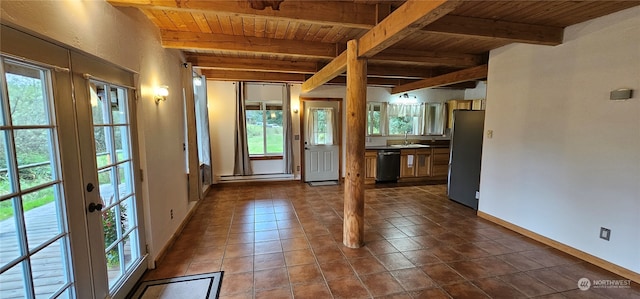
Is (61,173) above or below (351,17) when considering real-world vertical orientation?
below

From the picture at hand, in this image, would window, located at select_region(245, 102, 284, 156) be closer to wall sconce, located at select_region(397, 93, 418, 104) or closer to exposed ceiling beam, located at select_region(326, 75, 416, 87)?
exposed ceiling beam, located at select_region(326, 75, 416, 87)

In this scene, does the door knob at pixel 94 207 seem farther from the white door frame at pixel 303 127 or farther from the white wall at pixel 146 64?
the white door frame at pixel 303 127

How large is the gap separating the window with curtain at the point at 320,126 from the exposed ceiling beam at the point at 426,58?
2.51m

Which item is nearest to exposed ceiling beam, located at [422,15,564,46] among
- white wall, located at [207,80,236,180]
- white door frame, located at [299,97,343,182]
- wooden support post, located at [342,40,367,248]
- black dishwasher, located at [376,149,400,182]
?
wooden support post, located at [342,40,367,248]

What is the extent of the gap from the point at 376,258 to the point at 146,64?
296cm

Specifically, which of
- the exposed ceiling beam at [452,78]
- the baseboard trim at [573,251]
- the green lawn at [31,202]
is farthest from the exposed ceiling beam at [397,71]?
the green lawn at [31,202]

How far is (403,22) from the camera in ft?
6.80

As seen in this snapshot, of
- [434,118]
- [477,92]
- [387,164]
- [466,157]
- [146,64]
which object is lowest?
[387,164]

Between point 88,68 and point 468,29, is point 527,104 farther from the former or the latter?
point 88,68

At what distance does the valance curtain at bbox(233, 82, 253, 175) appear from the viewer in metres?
5.84

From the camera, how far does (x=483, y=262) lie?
2.70 m

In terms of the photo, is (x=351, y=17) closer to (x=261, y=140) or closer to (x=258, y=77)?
(x=258, y=77)

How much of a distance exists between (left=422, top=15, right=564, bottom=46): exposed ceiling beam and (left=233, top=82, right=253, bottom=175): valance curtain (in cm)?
426

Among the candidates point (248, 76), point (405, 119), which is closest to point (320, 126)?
point (248, 76)
